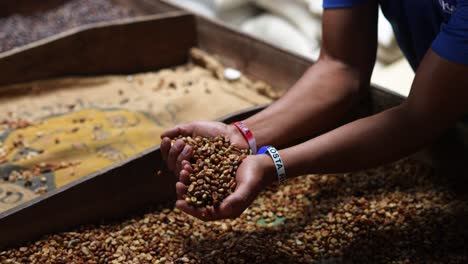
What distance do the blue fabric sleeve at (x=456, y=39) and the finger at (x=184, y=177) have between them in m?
0.68

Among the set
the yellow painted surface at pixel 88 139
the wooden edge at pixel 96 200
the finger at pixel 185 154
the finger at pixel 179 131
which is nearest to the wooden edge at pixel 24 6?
the yellow painted surface at pixel 88 139

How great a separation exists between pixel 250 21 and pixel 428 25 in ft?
6.07

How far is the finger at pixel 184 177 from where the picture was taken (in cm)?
135

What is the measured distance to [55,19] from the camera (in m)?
3.30

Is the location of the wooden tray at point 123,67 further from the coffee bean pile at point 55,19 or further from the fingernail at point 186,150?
A: the coffee bean pile at point 55,19

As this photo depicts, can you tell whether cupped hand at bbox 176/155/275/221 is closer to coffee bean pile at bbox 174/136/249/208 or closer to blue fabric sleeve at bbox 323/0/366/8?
coffee bean pile at bbox 174/136/249/208

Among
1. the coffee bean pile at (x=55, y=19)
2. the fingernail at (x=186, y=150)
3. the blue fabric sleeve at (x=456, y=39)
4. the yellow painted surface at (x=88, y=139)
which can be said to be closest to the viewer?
the blue fabric sleeve at (x=456, y=39)

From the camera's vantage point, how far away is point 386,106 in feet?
6.22

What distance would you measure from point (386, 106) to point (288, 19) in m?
1.36

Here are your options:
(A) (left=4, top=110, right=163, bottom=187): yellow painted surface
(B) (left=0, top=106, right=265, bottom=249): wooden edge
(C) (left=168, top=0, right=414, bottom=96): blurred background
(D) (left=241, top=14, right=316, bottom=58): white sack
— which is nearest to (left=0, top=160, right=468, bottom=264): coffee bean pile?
(B) (left=0, top=106, right=265, bottom=249): wooden edge

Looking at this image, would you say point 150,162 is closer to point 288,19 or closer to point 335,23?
point 335,23

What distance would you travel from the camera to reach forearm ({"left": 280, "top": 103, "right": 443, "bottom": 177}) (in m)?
1.35

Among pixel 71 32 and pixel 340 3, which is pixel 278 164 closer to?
pixel 340 3

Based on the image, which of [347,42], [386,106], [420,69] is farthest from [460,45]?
[386,106]
